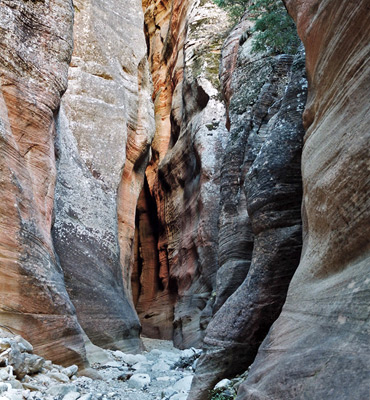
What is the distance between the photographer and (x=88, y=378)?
7793 millimetres

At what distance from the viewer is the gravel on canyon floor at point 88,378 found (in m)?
5.75

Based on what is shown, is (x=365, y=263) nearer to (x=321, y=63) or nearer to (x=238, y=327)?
(x=321, y=63)

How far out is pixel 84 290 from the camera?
11.7 metres

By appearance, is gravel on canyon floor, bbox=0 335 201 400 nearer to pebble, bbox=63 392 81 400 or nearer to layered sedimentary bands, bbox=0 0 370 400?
pebble, bbox=63 392 81 400

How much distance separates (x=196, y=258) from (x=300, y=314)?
45.0ft

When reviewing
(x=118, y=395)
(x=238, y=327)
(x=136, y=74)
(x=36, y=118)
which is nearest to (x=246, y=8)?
(x=136, y=74)

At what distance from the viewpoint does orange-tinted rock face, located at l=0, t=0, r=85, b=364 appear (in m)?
7.79

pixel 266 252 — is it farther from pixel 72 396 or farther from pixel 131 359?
pixel 131 359

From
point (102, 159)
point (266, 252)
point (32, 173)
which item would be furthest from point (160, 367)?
point (102, 159)

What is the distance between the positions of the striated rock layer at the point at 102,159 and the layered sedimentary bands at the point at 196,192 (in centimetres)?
6

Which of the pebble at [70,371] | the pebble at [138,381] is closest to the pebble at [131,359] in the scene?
the pebble at [138,381]

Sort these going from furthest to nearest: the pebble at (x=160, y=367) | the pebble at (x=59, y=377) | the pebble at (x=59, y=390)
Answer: the pebble at (x=160, y=367), the pebble at (x=59, y=377), the pebble at (x=59, y=390)

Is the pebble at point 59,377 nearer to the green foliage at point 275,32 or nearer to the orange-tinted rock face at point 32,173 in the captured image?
the orange-tinted rock face at point 32,173

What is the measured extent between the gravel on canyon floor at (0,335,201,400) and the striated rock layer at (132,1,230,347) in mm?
5367
